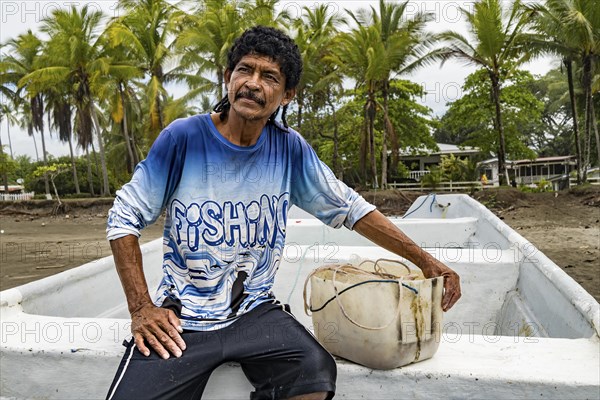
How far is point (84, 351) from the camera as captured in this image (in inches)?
77.7

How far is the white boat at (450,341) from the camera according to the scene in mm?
1755

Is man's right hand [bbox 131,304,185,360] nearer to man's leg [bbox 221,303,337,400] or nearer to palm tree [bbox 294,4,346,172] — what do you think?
man's leg [bbox 221,303,337,400]

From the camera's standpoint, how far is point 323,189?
6.82ft

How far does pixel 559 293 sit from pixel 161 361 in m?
2.02

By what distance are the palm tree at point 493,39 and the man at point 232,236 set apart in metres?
16.3

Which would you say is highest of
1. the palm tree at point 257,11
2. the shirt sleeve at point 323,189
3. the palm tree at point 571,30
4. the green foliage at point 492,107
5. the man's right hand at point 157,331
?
the palm tree at point 257,11

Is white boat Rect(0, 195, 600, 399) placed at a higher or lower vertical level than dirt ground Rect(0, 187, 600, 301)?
higher

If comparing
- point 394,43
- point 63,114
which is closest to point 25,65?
point 63,114

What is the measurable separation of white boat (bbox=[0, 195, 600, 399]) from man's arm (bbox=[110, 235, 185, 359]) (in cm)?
31

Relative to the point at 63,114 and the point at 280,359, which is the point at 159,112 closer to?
the point at 63,114

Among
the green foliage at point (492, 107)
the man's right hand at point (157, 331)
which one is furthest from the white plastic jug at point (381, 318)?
the green foliage at point (492, 107)

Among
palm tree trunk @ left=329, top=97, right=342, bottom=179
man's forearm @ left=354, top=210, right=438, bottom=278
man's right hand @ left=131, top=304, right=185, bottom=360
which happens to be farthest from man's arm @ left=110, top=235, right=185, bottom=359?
palm tree trunk @ left=329, top=97, right=342, bottom=179

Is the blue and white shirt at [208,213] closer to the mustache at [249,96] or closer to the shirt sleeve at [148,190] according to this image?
the shirt sleeve at [148,190]

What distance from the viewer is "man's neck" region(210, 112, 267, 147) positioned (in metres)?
1.89
